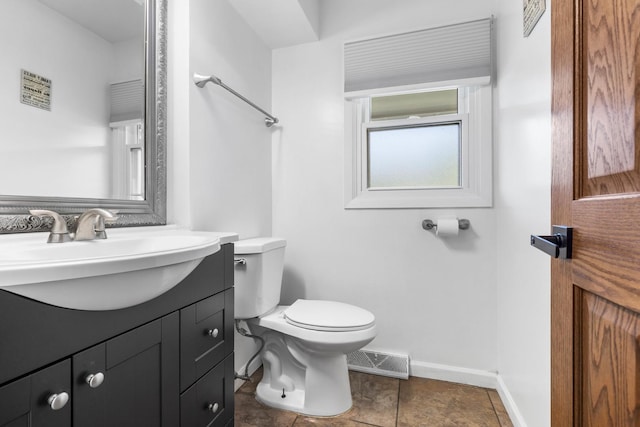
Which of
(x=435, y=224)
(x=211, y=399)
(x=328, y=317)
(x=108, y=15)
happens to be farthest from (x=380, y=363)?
(x=108, y=15)

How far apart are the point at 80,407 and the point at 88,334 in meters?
0.13

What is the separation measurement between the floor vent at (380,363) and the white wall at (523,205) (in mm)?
496

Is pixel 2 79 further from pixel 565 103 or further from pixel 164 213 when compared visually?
pixel 565 103

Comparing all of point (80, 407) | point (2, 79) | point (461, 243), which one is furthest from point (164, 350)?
point (461, 243)

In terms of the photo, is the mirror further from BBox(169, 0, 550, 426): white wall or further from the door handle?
the door handle

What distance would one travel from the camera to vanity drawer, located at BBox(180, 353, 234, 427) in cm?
83

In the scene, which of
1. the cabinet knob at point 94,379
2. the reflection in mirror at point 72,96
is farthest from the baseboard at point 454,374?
the reflection in mirror at point 72,96

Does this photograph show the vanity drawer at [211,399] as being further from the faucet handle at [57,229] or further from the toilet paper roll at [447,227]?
the toilet paper roll at [447,227]

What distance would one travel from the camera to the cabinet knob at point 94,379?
565mm

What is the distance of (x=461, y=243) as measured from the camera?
5.41 ft

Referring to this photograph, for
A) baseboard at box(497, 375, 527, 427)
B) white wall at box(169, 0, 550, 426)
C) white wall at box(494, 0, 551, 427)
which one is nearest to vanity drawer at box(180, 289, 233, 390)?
white wall at box(169, 0, 550, 426)

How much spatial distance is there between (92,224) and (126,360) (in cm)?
42

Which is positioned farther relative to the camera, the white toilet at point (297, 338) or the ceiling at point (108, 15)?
the white toilet at point (297, 338)

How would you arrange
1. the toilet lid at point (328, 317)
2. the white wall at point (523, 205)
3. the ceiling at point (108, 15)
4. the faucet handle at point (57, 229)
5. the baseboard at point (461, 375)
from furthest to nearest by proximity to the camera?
the baseboard at point (461, 375) → the toilet lid at point (328, 317) → the white wall at point (523, 205) → the ceiling at point (108, 15) → the faucet handle at point (57, 229)
